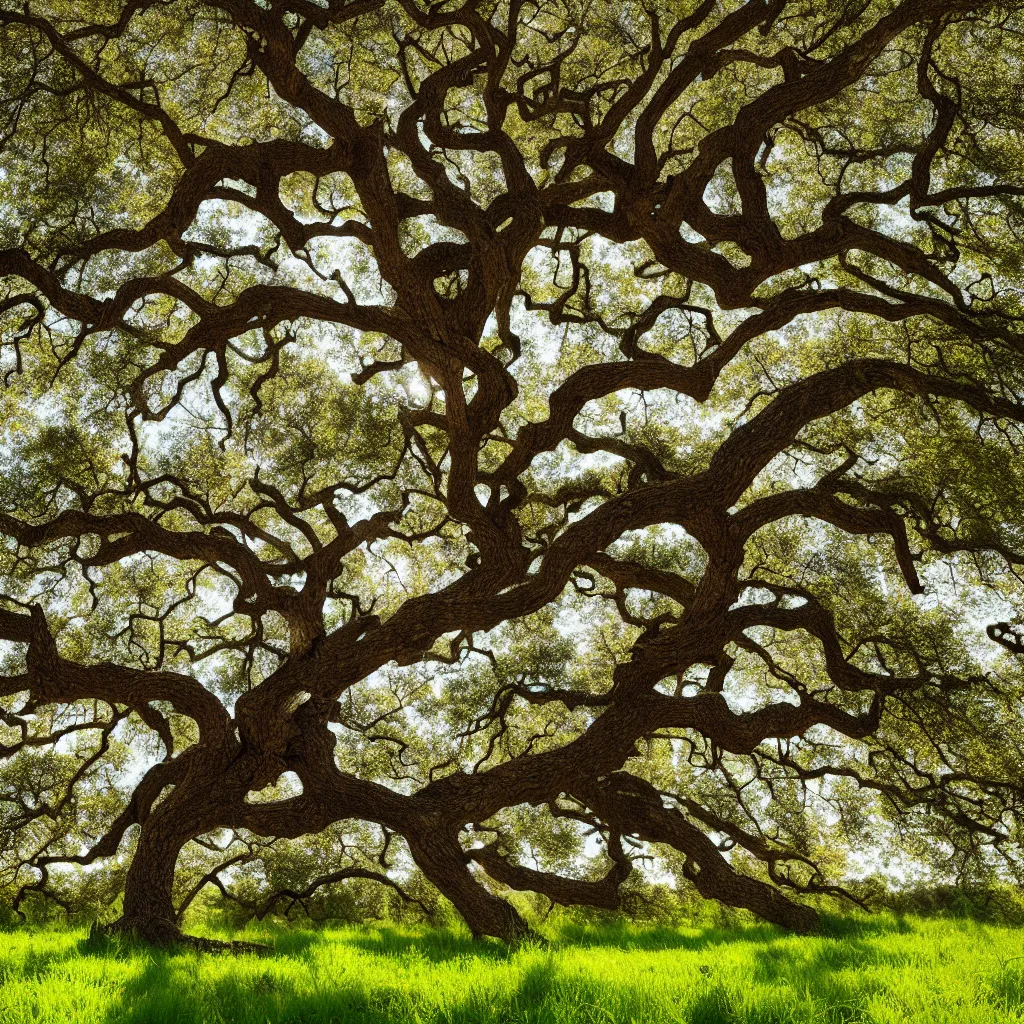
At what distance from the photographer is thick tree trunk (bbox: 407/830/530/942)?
7121 millimetres

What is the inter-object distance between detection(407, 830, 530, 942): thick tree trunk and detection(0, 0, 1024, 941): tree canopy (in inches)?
1.4

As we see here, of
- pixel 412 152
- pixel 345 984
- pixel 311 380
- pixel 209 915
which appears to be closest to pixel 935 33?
pixel 412 152

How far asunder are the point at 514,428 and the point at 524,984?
8.30 m

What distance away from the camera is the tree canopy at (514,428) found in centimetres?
747

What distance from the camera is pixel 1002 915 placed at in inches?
338

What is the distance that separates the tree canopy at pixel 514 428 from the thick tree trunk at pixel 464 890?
4 centimetres

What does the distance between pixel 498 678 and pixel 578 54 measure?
7.44 meters

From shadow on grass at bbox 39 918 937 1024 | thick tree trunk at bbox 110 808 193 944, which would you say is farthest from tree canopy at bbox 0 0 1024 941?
shadow on grass at bbox 39 918 937 1024

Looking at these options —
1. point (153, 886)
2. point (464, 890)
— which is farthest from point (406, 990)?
point (153, 886)

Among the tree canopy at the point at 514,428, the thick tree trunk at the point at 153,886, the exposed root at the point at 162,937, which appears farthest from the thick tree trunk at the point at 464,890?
the thick tree trunk at the point at 153,886

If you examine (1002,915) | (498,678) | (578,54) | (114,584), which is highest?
(578,54)

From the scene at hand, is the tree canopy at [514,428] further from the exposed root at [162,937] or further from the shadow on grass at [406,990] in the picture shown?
the shadow on grass at [406,990]

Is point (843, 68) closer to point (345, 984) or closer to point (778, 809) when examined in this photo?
point (345, 984)

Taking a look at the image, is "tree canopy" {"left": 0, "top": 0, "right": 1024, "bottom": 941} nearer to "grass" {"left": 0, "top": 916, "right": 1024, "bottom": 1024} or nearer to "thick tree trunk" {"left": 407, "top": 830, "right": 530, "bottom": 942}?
"thick tree trunk" {"left": 407, "top": 830, "right": 530, "bottom": 942}
